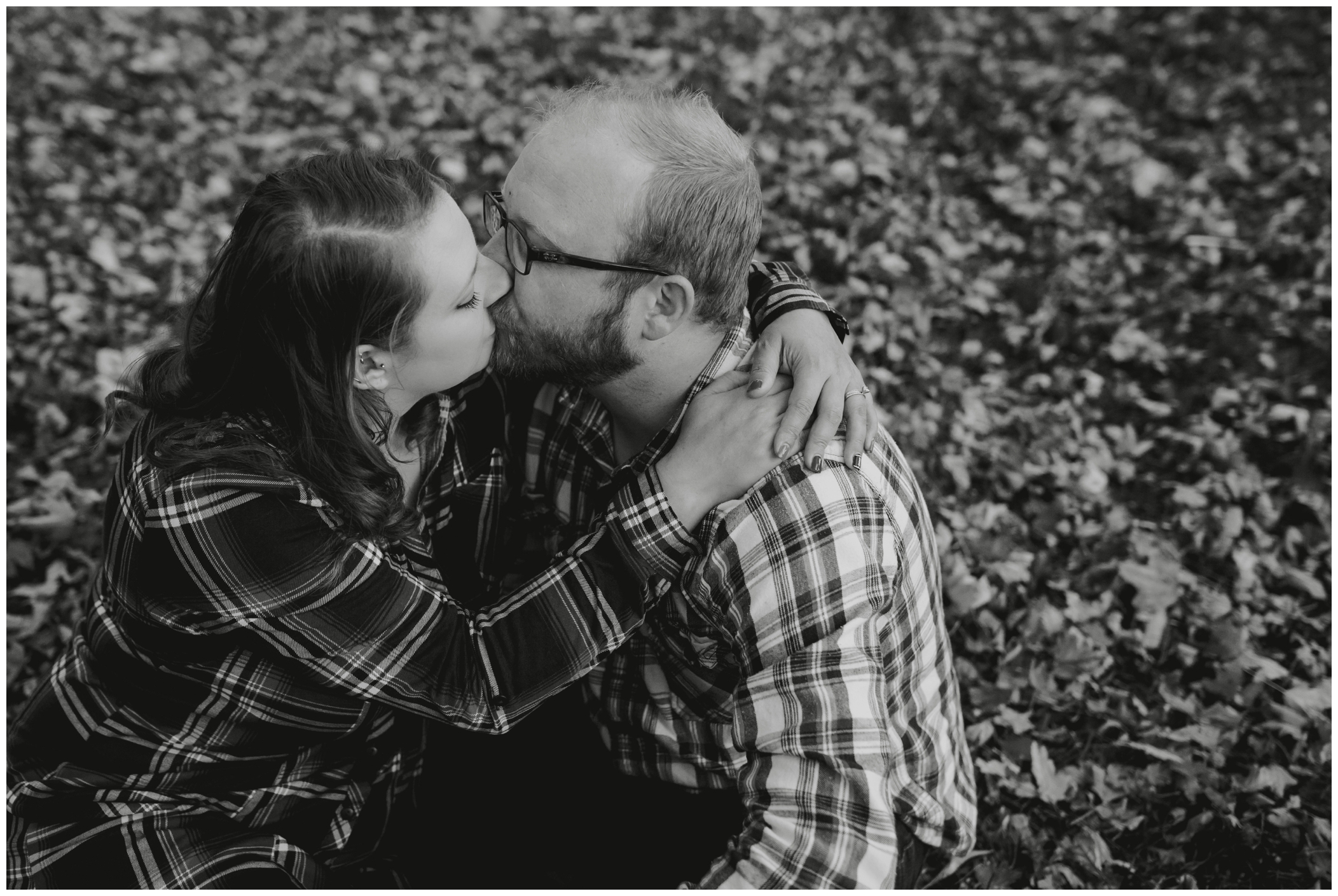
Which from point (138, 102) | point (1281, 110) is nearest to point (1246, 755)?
point (1281, 110)

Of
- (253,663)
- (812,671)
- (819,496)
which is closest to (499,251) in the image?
(819,496)

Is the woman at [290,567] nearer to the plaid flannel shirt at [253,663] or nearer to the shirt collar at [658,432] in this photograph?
the plaid flannel shirt at [253,663]

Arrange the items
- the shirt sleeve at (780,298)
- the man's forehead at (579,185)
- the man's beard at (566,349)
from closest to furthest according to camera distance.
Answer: the man's forehead at (579,185) → the man's beard at (566,349) → the shirt sleeve at (780,298)

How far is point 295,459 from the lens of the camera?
2.11m

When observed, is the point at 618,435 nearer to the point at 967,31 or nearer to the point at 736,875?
the point at 736,875

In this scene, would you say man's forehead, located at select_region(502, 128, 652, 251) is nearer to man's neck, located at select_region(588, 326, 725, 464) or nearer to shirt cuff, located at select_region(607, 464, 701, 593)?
man's neck, located at select_region(588, 326, 725, 464)

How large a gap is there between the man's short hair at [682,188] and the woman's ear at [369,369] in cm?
58

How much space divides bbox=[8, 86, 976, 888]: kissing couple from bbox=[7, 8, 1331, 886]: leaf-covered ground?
2.17ft

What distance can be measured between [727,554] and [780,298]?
91 cm

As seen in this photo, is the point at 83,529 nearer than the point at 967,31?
Yes

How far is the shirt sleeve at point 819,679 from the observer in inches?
79.3

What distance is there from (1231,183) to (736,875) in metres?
5.73

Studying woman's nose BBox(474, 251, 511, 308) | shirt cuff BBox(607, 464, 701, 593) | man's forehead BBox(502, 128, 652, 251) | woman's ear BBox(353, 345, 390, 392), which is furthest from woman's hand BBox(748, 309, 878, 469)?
woman's ear BBox(353, 345, 390, 392)

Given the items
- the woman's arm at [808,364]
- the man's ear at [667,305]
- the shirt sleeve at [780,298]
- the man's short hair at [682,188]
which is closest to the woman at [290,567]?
the woman's arm at [808,364]
